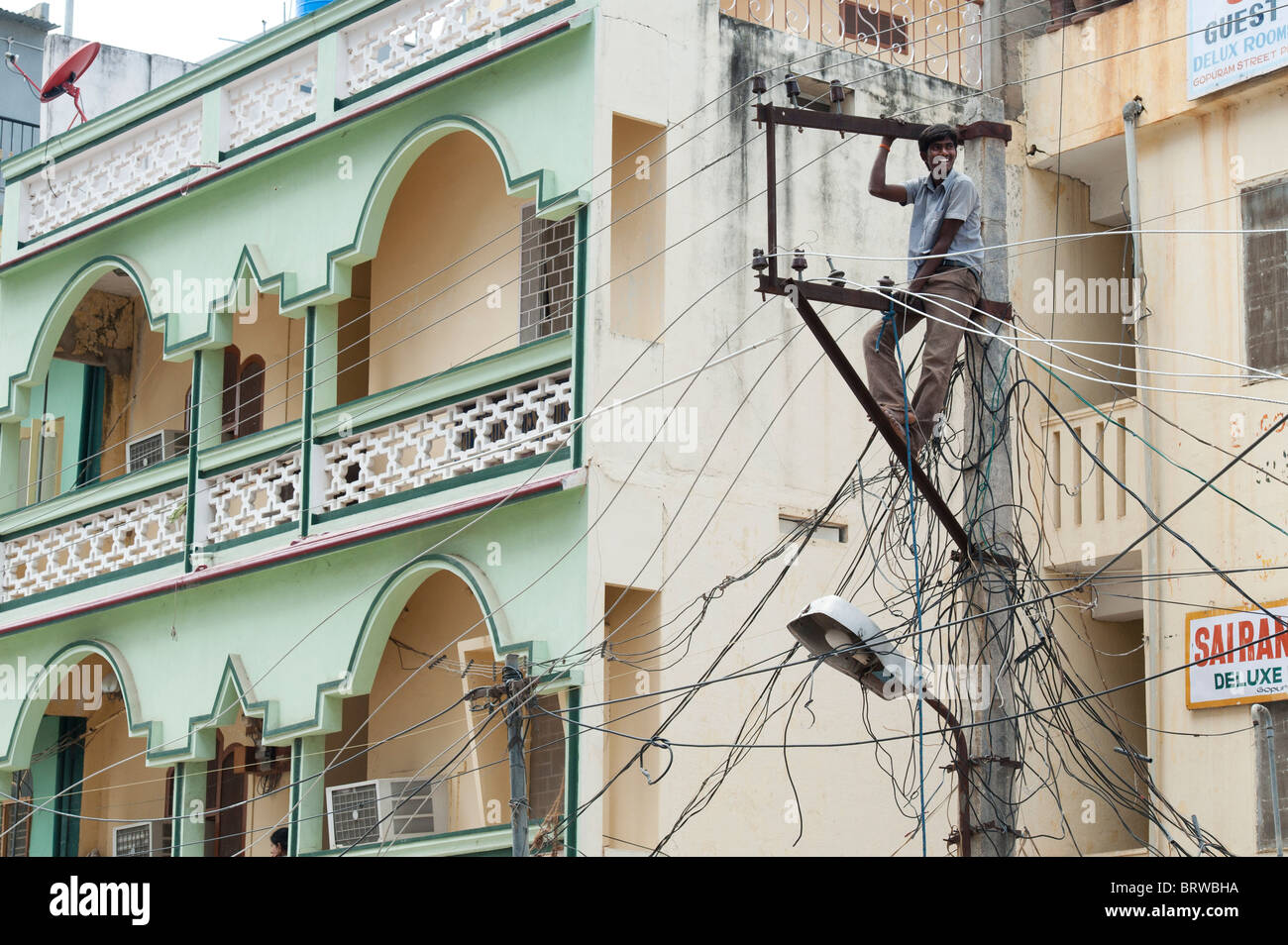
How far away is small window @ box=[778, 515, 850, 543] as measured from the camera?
1775cm

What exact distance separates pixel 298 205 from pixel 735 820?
21.9ft

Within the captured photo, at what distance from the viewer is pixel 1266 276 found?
17266 mm

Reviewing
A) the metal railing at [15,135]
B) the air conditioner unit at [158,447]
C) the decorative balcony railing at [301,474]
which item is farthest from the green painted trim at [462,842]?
the metal railing at [15,135]

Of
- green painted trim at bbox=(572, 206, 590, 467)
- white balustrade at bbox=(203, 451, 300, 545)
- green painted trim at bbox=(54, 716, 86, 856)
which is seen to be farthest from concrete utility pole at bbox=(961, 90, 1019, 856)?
green painted trim at bbox=(54, 716, 86, 856)

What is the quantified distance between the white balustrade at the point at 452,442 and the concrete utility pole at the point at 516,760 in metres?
2.36

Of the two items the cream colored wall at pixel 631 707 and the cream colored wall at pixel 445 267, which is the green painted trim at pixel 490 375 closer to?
the cream colored wall at pixel 445 267

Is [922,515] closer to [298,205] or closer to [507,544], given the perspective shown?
[507,544]

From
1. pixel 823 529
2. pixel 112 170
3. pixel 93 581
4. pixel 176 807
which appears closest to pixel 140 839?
pixel 176 807

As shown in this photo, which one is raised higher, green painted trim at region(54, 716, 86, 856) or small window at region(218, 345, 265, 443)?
small window at region(218, 345, 265, 443)

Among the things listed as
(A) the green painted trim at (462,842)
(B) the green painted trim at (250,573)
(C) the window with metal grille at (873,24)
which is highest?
(C) the window with metal grille at (873,24)

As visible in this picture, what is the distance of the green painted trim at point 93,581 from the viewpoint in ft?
66.1

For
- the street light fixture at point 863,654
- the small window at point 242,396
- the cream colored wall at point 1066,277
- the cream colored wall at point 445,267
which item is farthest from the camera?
the small window at point 242,396

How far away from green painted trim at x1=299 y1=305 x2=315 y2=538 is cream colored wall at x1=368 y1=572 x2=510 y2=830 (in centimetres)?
139

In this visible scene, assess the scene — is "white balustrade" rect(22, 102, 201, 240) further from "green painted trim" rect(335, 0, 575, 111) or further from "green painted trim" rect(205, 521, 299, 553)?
"green painted trim" rect(205, 521, 299, 553)
